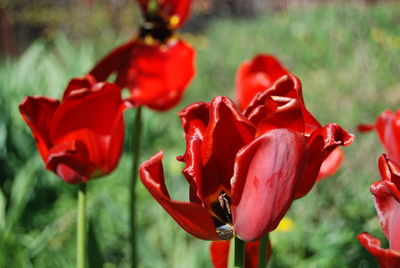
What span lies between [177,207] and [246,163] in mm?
70

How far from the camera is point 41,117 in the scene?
77 cm

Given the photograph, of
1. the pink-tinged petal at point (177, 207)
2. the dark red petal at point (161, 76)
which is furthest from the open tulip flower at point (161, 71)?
the pink-tinged petal at point (177, 207)

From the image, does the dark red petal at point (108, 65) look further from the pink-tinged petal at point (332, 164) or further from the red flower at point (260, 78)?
the pink-tinged petal at point (332, 164)

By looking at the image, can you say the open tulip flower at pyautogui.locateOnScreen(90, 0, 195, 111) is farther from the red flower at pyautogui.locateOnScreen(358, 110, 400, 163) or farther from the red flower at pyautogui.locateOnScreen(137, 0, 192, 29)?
the red flower at pyautogui.locateOnScreen(358, 110, 400, 163)

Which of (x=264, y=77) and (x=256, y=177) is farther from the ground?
(x=256, y=177)

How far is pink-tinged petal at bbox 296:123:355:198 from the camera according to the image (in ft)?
1.64

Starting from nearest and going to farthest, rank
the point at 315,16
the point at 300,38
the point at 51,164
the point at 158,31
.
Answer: the point at 51,164, the point at 158,31, the point at 300,38, the point at 315,16

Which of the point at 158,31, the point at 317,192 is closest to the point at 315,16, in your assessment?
the point at 317,192

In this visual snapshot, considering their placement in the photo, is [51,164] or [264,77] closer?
[51,164]

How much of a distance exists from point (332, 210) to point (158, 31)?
31.9 inches

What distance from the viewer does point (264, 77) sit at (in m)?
0.99

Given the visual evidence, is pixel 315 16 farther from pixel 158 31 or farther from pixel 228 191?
pixel 228 191

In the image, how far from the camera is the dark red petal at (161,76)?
118 cm

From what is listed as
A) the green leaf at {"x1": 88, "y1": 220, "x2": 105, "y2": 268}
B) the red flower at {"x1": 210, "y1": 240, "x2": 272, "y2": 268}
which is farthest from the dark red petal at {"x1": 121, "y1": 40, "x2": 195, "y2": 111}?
the red flower at {"x1": 210, "y1": 240, "x2": 272, "y2": 268}
